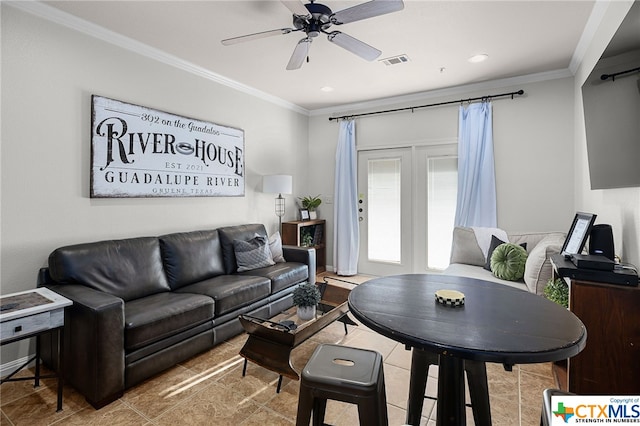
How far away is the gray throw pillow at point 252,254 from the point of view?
3433 millimetres

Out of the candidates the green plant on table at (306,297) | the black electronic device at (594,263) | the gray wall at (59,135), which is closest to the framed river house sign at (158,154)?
the gray wall at (59,135)

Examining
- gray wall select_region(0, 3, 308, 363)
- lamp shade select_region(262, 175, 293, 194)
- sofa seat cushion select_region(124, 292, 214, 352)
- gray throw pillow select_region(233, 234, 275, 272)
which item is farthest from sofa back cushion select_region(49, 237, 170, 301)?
lamp shade select_region(262, 175, 293, 194)

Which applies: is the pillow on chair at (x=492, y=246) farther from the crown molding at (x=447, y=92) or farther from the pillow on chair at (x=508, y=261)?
the crown molding at (x=447, y=92)

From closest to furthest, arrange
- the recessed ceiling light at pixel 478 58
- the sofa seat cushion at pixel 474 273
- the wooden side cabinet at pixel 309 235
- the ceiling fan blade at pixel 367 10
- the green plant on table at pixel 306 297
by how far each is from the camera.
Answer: the ceiling fan blade at pixel 367 10
the green plant on table at pixel 306 297
the sofa seat cushion at pixel 474 273
the recessed ceiling light at pixel 478 58
the wooden side cabinet at pixel 309 235

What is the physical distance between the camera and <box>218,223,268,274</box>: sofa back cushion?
11.3 ft

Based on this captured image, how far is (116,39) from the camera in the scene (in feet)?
9.13

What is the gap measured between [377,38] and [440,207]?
2.43m

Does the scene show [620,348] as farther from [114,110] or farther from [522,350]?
[114,110]

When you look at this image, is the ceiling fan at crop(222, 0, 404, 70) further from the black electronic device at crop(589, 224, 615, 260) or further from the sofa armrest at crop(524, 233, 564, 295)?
the sofa armrest at crop(524, 233, 564, 295)

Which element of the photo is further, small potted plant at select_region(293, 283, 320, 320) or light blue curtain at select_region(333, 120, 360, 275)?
light blue curtain at select_region(333, 120, 360, 275)

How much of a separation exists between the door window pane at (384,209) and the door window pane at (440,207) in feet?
1.51

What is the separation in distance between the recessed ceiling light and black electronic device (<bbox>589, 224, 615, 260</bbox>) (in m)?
2.03

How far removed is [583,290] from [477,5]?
2.08m

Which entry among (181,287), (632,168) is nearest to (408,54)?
(632,168)
